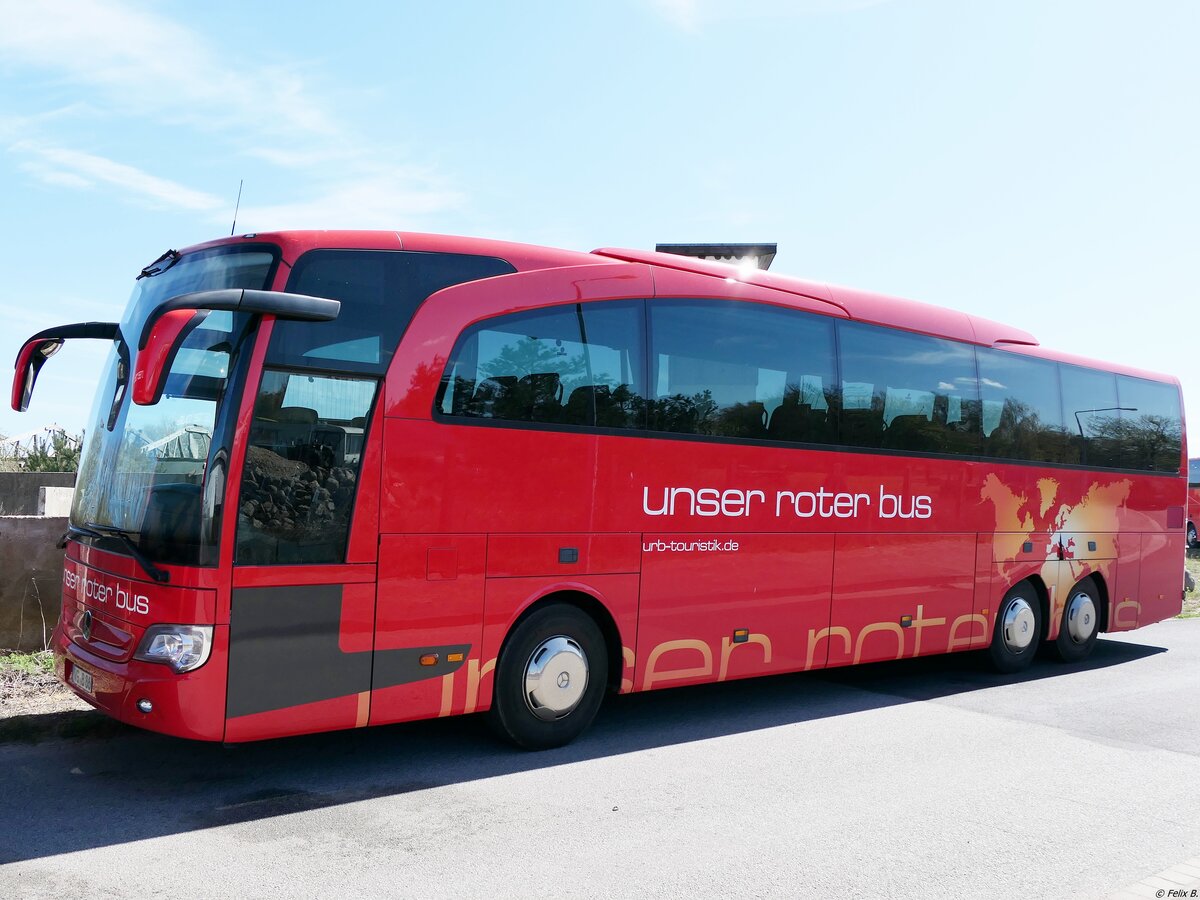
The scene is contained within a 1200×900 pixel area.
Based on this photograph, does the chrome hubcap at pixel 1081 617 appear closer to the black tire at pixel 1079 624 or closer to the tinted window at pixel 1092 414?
the black tire at pixel 1079 624

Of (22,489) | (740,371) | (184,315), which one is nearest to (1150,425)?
(740,371)

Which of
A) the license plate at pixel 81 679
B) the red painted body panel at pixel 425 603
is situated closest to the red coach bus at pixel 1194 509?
the red painted body panel at pixel 425 603

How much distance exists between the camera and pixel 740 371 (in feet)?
26.7

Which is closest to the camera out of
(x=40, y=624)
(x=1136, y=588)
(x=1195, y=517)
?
(x=40, y=624)

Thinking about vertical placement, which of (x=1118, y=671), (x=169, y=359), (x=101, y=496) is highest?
(x=169, y=359)

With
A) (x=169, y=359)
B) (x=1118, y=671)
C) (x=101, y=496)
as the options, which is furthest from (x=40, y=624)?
(x=1118, y=671)

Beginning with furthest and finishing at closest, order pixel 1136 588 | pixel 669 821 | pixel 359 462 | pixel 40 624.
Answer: pixel 1136 588
pixel 40 624
pixel 359 462
pixel 669 821

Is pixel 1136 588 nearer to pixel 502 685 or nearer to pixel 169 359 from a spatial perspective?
pixel 502 685

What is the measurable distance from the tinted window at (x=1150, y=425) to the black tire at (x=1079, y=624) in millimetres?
1670

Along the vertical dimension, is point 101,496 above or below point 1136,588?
above

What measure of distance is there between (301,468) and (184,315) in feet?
3.55

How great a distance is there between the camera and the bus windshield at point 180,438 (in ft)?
18.5

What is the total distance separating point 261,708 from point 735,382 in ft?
14.0

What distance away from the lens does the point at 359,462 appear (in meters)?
6.09
